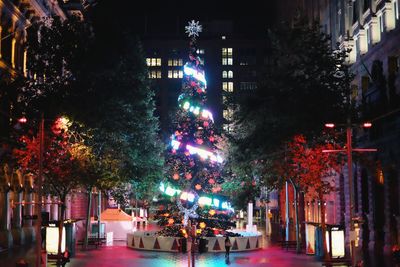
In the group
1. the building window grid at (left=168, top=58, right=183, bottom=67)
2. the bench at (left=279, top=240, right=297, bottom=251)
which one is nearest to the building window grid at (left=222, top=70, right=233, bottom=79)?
the building window grid at (left=168, top=58, right=183, bottom=67)

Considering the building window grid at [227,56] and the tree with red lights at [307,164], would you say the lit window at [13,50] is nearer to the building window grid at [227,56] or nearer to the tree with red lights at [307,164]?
the tree with red lights at [307,164]

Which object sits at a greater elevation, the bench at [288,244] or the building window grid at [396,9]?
the building window grid at [396,9]

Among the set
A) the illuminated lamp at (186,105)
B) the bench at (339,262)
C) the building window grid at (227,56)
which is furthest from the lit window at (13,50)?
the building window grid at (227,56)

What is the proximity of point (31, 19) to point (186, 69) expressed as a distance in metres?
15.7

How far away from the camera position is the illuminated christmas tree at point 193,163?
50719mm

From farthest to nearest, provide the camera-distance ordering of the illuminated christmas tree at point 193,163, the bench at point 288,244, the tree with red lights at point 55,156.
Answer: the illuminated christmas tree at point 193,163
the bench at point 288,244
the tree with red lights at point 55,156

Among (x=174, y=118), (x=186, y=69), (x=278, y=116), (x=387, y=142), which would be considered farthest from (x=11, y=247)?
(x=387, y=142)

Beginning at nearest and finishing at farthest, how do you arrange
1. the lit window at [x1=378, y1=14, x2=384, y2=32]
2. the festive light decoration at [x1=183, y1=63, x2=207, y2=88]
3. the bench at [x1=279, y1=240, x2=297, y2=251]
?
1. the lit window at [x1=378, y1=14, x2=384, y2=32]
2. the bench at [x1=279, y1=240, x2=297, y2=251]
3. the festive light decoration at [x1=183, y1=63, x2=207, y2=88]

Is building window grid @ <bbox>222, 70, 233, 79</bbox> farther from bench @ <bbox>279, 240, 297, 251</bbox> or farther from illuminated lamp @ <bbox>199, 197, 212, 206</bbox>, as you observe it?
bench @ <bbox>279, 240, 297, 251</bbox>

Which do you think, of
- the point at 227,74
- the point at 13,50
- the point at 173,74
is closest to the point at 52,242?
the point at 13,50

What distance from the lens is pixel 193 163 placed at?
50.7 meters

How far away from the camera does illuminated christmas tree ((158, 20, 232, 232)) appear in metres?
50.7

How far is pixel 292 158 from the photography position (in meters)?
45.1

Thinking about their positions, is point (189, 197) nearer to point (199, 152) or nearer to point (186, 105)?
point (199, 152)
